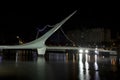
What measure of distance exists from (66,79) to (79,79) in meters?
0.62

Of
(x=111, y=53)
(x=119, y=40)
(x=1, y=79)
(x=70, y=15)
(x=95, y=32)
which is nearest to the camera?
(x=1, y=79)

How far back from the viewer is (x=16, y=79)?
629 inches

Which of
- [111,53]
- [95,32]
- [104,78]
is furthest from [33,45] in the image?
[95,32]

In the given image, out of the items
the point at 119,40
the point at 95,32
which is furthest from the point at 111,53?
the point at 95,32

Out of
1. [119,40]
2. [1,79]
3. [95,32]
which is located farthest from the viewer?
[95,32]

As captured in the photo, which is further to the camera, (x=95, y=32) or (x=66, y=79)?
(x=95, y=32)

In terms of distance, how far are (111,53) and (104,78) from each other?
179ft

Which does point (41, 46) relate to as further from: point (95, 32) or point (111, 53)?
point (95, 32)

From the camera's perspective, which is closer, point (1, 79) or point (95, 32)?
point (1, 79)

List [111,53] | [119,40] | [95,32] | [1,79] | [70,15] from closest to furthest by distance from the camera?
[1,79]
[70,15]
[111,53]
[119,40]
[95,32]

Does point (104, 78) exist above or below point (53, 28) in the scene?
below

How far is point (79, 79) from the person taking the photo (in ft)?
52.9

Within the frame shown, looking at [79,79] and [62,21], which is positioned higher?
[62,21]

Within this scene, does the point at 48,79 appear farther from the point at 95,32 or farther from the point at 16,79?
the point at 95,32
